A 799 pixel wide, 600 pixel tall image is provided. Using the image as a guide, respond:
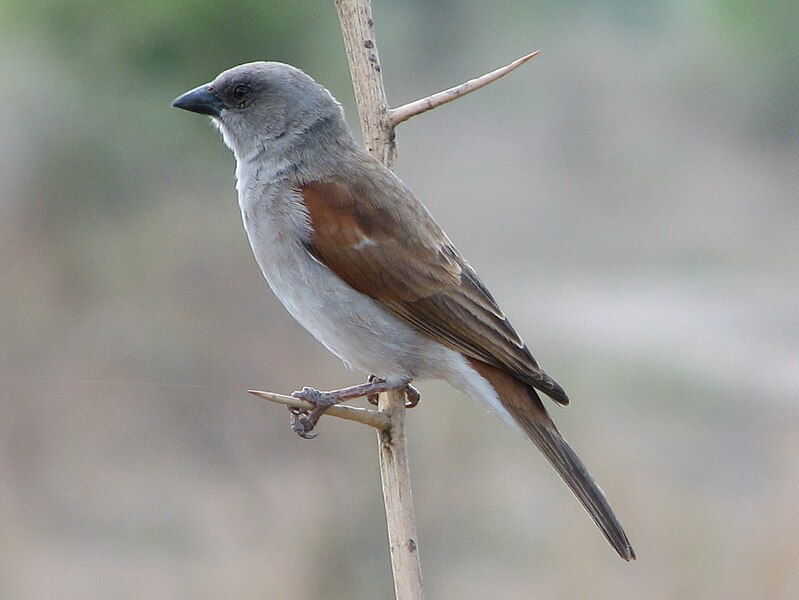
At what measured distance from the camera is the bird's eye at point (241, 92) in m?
2.92

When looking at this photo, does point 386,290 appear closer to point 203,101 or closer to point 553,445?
point 553,445

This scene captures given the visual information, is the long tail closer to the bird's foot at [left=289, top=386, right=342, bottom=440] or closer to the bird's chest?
the bird's chest

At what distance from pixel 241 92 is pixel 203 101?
4.2 inches

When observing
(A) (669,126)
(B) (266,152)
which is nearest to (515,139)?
(A) (669,126)

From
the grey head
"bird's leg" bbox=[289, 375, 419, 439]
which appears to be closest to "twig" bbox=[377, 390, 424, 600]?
"bird's leg" bbox=[289, 375, 419, 439]

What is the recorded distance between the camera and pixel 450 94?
215cm

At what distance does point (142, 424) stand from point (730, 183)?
4.50 metres

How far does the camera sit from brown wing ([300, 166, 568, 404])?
Result: 2.70 m

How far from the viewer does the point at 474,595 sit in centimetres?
504

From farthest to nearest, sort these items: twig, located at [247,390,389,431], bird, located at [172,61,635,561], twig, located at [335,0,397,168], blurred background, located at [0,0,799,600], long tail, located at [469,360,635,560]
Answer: blurred background, located at [0,0,799,600]
bird, located at [172,61,635,561]
long tail, located at [469,360,635,560]
twig, located at [335,0,397,168]
twig, located at [247,390,389,431]

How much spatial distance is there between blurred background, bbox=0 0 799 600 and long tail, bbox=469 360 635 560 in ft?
7.53

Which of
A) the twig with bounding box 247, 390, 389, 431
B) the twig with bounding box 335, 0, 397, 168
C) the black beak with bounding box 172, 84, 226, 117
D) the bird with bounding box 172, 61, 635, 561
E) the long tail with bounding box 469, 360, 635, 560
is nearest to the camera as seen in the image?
the twig with bounding box 247, 390, 389, 431

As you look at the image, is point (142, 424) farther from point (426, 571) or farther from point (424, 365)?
point (424, 365)

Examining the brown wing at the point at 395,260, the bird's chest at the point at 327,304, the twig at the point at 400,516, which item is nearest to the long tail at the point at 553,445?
the brown wing at the point at 395,260
